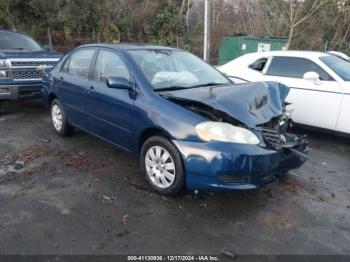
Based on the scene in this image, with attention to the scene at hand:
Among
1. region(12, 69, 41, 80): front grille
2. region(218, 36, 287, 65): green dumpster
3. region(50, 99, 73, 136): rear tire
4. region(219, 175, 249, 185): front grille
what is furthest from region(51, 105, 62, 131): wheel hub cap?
region(218, 36, 287, 65): green dumpster

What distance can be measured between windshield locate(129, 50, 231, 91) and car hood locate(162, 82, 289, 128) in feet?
0.86

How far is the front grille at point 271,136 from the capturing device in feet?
11.8

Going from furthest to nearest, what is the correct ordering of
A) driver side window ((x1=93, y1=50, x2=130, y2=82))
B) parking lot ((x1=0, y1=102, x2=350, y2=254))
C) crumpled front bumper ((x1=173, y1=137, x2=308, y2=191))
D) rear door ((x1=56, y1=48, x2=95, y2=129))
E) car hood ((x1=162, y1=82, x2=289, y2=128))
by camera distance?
rear door ((x1=56, y1=48, x2=95, y2=129)) → driver side window ((x1=93, y1=50, x2=130, y2=82)) → car hood ((x1=162, y1=82, x2=289, y2=128)) → crumpled front bumper ((x1=173, y1=137, x2=308, y2=191)) → parking lot ((x1=0, y1=102, x2=350, y2=254))

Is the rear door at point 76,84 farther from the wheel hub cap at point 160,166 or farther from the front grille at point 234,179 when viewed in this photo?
the front grille at point 234,179

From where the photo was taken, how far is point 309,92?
6098 mm

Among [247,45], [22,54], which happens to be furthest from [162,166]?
[247,45]

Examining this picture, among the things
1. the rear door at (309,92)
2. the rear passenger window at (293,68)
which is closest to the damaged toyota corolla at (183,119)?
the rear door at (309,92)

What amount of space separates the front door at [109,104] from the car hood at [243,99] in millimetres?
604

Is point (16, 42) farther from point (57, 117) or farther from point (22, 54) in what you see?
point (57, 117)

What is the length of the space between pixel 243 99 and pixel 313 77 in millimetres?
2694

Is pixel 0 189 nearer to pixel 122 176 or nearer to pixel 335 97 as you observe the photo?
pixel 122 176

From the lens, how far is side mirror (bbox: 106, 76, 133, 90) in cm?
401

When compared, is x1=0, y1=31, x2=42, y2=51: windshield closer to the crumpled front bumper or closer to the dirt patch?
the dirt patch

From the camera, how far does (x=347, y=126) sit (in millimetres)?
5762
